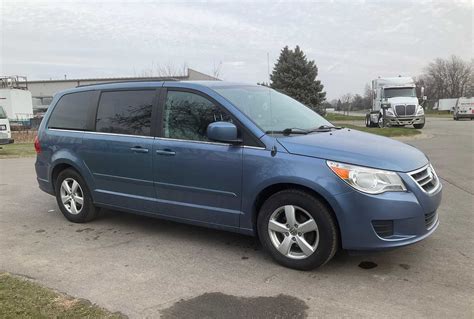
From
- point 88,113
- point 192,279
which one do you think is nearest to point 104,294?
point 192,279

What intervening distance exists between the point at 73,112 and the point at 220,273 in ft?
10.6

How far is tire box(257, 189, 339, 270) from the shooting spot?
3.92 m

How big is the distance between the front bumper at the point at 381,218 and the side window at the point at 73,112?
3499 millimetres

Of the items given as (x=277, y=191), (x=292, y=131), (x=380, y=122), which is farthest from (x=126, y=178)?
(x=380, y=122)

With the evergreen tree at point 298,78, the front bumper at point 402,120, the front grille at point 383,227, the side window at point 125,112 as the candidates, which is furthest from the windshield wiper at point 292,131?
the evergreen tree at point 298,78

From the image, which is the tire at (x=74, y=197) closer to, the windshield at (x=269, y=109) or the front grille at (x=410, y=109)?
the windshield at (x=269, y=109)

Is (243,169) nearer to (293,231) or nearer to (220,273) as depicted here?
(293,231)

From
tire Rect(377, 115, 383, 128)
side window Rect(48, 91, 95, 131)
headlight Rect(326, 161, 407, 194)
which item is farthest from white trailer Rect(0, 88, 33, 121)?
headlight Rect(326, 161, 407, 194)

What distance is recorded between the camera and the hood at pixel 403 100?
2659cm

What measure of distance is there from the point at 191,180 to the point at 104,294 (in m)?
1.46

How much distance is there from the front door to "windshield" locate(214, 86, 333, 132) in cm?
27

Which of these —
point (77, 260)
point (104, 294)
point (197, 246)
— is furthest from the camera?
point (197, 246)

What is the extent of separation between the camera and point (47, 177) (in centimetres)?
618

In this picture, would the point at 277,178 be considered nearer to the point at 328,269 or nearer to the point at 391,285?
the point at 328,269
